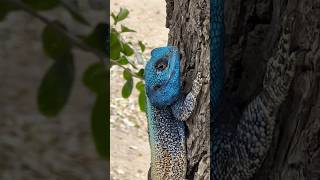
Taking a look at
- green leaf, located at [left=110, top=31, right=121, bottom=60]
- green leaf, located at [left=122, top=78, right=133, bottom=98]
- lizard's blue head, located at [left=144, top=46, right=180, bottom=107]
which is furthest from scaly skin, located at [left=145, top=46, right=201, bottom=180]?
green leaf, located at [left=122, top=78, right=133, bottom=98]

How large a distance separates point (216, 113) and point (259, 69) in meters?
→ 0.10

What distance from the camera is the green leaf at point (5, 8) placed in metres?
0.59

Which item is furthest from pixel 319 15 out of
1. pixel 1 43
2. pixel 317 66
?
pixel 1 43

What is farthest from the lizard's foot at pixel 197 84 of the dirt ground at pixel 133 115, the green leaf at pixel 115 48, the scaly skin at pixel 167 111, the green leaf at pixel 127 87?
the dirt ground at pixel 133 115

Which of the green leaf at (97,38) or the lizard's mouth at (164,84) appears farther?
the lizard's mouth at (164,84)

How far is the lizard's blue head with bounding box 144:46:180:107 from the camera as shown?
1.12m

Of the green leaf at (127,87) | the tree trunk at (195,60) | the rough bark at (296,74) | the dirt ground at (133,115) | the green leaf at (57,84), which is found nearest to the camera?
the green leaf at (57,84)

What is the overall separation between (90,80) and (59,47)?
0.12 ft

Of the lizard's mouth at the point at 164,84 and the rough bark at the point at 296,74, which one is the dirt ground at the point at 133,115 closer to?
the lizard's mouth at the point at 164,84

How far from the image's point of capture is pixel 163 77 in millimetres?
1185

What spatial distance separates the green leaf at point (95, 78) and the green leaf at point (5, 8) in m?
0.07

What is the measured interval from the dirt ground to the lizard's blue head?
1762 mm

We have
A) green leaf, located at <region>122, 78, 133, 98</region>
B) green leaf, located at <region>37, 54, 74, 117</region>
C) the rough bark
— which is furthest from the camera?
green leaf, located at <region>122, 78, 133, 98</region>

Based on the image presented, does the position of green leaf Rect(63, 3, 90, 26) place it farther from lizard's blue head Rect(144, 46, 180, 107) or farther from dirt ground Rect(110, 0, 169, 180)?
dirt ground Rect(110, 0, 169, 180)
